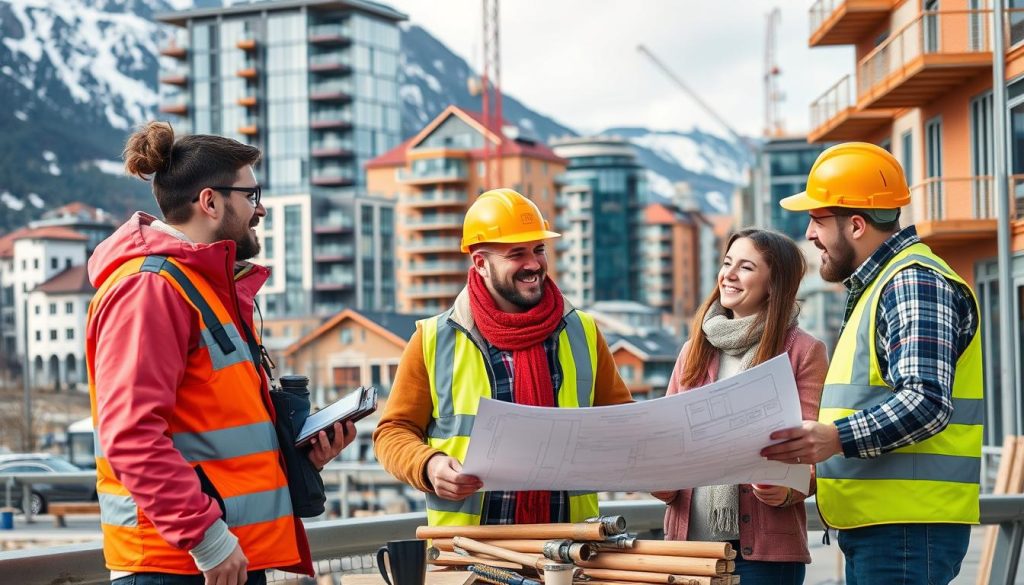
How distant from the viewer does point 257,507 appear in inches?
115

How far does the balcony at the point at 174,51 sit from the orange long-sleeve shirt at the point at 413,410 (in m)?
104

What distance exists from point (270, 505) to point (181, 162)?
73 cm

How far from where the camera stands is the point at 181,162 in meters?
3.04

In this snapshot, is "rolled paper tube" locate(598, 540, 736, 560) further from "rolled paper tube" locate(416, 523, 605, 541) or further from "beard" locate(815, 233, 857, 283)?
"beard" locate(815, 233, 857, 283)

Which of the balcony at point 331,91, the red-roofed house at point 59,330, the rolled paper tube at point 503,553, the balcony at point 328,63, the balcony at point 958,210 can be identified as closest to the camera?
the rolled paper tube at point 503,553

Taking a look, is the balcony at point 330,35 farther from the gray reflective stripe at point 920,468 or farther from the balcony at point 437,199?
the gray reflective stripe at point 920,468

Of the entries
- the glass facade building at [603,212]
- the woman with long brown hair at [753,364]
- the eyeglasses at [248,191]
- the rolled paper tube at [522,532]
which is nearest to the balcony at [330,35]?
the glass facade building at [603,212]

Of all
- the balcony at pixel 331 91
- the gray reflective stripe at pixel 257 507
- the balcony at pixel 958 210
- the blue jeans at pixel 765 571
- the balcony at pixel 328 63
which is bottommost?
the blue jeans at pixel 765 571

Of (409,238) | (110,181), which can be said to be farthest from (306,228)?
(110,181)

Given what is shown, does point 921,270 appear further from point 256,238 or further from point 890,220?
point 256,238

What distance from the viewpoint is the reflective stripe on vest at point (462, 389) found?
11.3ft

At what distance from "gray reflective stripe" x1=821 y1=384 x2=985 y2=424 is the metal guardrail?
124 centimetres

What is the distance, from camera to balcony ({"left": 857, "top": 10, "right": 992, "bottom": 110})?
18547 mm

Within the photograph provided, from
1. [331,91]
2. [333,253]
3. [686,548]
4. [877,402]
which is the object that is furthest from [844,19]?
[331,91]
